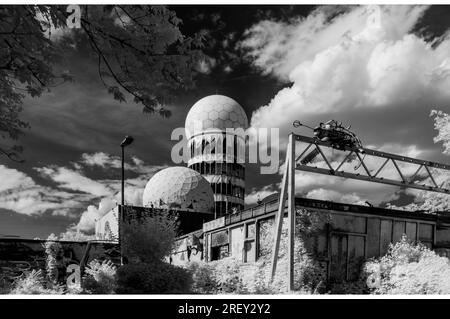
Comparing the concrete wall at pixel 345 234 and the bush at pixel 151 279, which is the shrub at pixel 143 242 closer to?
the bush at pixel 151 279

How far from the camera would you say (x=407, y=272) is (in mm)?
19906

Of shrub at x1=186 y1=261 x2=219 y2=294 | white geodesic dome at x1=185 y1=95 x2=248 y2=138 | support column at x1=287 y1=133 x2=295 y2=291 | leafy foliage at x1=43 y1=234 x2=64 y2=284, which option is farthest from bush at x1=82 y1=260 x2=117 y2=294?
white geodesic dome at x1=185 y1=95 x2=248 y2=138

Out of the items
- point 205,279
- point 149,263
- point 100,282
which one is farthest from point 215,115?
point 100,282

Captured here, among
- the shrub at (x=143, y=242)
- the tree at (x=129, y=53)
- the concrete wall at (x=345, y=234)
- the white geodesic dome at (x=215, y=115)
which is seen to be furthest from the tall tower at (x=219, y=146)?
the tree at (x=129, y=53)

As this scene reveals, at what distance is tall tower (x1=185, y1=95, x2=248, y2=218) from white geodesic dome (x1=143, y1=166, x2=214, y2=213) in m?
6.25

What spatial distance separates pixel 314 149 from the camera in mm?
17438

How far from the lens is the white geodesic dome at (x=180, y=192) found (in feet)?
155

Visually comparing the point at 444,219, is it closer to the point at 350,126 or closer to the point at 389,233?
the point at 389,233

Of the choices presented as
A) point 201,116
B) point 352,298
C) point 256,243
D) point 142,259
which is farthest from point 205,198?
point 352,298

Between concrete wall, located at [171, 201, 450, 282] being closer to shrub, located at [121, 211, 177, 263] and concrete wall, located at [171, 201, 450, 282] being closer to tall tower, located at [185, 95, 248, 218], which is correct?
shrub, located at [121, 211, 177, 263]

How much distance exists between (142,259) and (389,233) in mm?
13707

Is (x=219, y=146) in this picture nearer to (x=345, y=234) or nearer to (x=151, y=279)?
(x=345, y=234)

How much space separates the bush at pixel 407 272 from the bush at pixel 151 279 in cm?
1012

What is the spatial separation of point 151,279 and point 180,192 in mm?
32111
